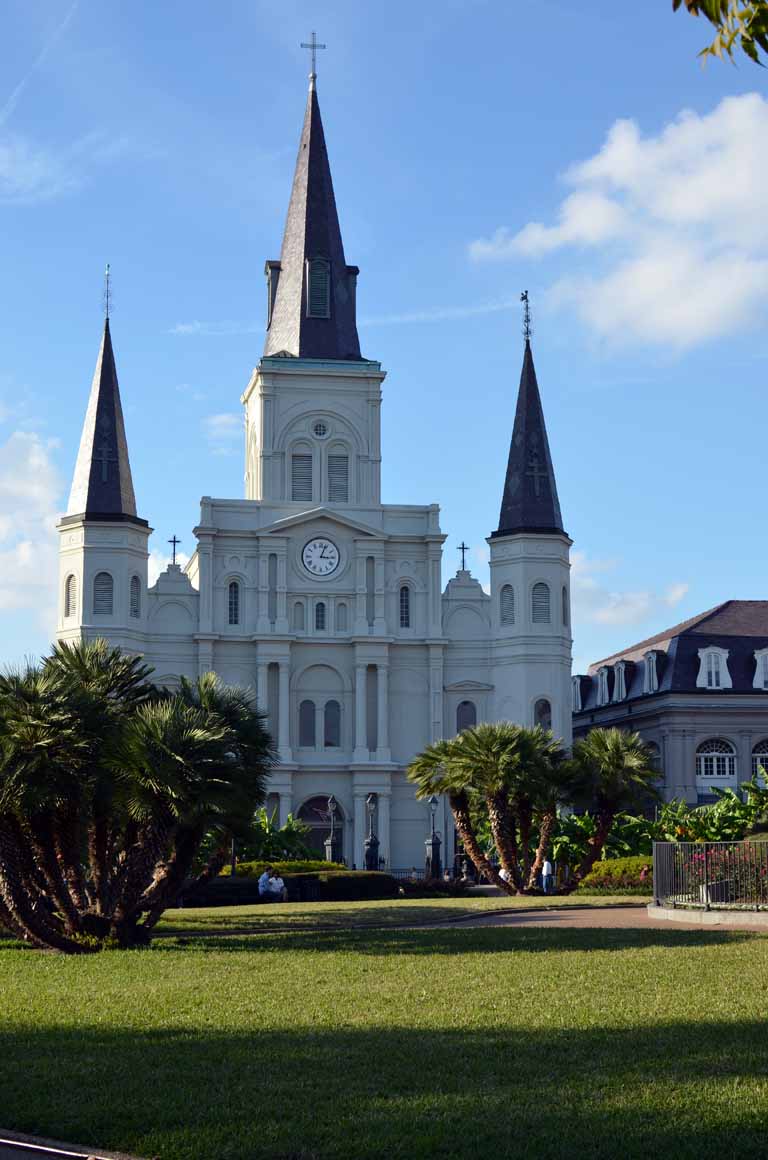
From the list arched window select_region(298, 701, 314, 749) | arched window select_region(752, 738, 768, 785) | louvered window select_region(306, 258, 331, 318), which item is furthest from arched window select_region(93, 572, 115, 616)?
arched window select_region(752, 738, 768, 785)

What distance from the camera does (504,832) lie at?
45.5 m

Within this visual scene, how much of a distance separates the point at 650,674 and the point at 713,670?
339 cm

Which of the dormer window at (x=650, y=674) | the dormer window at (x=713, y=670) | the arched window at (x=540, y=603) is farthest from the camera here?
the dormer window at (x=650, y=674)

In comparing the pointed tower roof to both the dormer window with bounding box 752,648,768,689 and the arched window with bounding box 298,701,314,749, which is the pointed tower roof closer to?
the arched window with bounding box 298,701,314,749

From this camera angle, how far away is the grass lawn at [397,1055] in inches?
Result: 413

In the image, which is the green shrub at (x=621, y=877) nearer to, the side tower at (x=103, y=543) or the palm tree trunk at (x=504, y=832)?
the palm tree trunk at (x=504, y=832)

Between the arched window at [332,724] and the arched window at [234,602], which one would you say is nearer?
the arched window at [234,602]

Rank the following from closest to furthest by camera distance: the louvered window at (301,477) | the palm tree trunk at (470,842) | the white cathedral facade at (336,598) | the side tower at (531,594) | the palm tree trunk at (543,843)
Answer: the palm tree trunk at (543,843)
the palm tree trunk at (470,842)
the white cathedral facade at (336,598)
the side tower at (531,594)
the louvered window at (301,477)

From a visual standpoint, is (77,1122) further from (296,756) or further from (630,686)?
(630,686)

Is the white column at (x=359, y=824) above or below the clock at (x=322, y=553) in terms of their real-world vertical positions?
below

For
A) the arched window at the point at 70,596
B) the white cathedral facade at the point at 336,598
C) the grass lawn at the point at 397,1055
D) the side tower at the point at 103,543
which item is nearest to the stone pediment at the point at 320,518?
the white cathedral facade at the point at 336,598

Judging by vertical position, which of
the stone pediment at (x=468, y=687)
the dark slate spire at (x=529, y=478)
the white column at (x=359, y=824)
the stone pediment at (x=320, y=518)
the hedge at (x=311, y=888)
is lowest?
the hedge at (x=311, y=888)

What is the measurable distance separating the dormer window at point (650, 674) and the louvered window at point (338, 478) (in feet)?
56.8

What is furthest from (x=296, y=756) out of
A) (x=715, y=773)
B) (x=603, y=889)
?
(x=603, y=889)
